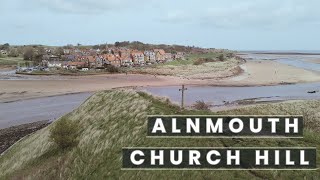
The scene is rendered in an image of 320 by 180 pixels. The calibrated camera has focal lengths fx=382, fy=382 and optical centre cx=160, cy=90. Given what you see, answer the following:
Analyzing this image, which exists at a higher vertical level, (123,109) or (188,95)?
(123,109)

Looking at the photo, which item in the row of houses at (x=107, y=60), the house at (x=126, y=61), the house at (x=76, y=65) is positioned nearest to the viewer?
the house at (x=76, y=65)

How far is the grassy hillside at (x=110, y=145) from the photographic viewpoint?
51.5ft

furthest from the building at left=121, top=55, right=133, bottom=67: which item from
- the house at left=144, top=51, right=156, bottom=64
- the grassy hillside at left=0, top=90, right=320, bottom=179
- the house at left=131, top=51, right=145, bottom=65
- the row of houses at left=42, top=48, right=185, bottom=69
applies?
the grassy hillside at left=0, top=90, right=320, bottom=179

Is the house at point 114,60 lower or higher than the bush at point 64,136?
higher

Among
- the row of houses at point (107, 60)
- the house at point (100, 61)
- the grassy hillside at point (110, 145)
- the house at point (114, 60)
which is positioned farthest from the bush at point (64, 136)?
the house at point (114, 60)

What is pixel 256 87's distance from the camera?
81.0 m

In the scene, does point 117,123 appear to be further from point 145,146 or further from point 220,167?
point 220,167

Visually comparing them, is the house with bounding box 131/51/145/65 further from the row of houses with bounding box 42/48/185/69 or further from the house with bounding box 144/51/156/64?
the house with bounding box 144/51/156/64

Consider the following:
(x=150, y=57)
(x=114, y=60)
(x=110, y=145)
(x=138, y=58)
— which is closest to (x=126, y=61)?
(x=114, y=60)

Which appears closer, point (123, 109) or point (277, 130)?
point (277, 130)

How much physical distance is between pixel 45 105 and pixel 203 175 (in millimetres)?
48767

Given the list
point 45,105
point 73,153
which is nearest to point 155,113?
point 73,153

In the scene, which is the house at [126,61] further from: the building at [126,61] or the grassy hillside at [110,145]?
the grassy hillside at [110,145]

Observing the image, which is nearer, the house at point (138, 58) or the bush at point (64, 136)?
the bush at point (64, 136)
